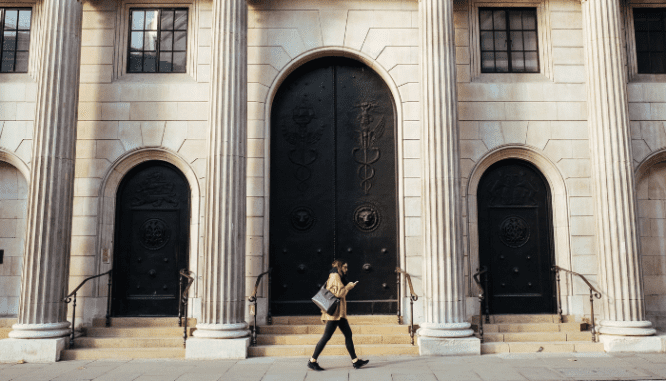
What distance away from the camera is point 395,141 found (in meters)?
11.8

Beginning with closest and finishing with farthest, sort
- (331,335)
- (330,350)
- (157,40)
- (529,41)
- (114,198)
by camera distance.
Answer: (331,335) → (330,350) → (114,198) → (157,40) → (529,41)

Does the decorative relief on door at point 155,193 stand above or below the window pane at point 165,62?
below

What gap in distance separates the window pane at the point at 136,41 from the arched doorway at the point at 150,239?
2780mm

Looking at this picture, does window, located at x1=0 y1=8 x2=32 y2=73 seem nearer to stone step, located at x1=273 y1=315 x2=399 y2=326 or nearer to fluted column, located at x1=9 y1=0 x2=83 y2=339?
fluted column, located at x1=9 y1=0 x2=83 y2=339

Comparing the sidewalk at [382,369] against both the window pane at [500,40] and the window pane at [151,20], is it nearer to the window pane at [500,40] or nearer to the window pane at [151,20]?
the window pane at [500,40]

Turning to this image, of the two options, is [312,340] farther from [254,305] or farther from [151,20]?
[151,20]

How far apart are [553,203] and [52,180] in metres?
10.9

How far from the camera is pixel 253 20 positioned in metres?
11.7

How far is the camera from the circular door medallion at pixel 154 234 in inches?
447

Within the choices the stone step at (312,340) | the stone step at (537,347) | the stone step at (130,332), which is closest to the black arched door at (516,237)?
the stone step at (537,347)

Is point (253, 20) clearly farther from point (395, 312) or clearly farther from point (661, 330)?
point (661, 330)

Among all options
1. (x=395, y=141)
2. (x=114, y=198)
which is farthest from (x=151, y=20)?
(x=395, y=141)

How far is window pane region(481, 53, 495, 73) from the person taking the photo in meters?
12.0

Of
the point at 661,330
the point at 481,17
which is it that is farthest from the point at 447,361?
the point at 481,17
